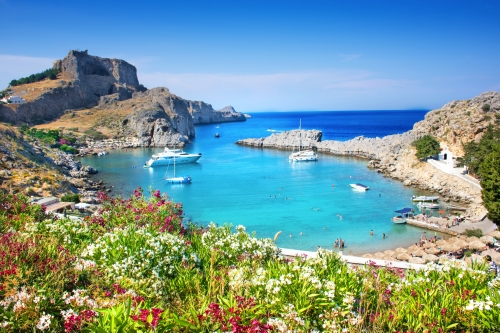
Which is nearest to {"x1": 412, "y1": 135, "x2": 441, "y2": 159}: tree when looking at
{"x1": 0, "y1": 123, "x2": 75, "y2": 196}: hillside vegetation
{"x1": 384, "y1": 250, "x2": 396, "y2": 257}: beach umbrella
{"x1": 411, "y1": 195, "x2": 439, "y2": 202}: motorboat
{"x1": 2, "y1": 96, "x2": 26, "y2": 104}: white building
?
{"x1": 411, "y1": 195, "x2": 439, "y2": 202}: motorboat

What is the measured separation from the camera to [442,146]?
47594 mm

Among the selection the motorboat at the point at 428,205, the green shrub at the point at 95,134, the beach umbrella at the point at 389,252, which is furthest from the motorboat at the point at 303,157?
the green shrub at the point at 95,134

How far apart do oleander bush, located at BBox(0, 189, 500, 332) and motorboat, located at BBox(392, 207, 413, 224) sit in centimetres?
2267

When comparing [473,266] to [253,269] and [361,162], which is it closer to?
[253,269]

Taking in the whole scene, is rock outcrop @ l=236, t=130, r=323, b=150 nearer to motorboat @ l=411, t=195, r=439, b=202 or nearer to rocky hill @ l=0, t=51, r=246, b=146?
rocky hill @ l=0, t=51, r=246, b=146

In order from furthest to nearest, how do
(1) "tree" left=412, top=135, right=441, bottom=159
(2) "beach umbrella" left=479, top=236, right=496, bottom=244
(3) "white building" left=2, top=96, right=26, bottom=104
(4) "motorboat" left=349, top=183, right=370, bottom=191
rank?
(3) "white building" left=2, top=96, right=26, bottom=104 → (1) "tree" left=412, top=135, right=441, bottom=159 → (4) "motorboat" left=349, top=183, right=370, bottom=191 → (2) "beach umbrella" left=479, top=236, right=496, bottom=244

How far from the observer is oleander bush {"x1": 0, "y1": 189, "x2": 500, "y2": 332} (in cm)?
427

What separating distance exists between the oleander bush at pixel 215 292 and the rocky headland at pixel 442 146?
25.5m

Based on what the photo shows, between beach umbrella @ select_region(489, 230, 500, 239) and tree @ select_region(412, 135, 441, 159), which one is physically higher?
tree @ select_region(412, 135, 441, 159)

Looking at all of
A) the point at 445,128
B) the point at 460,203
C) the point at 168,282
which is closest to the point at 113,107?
the point at 445,128

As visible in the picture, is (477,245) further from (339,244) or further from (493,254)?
(339,244)

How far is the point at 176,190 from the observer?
4019 centimetres

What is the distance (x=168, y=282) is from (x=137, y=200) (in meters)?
5.88

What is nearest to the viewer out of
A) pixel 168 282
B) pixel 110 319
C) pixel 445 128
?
pixel 110 319
